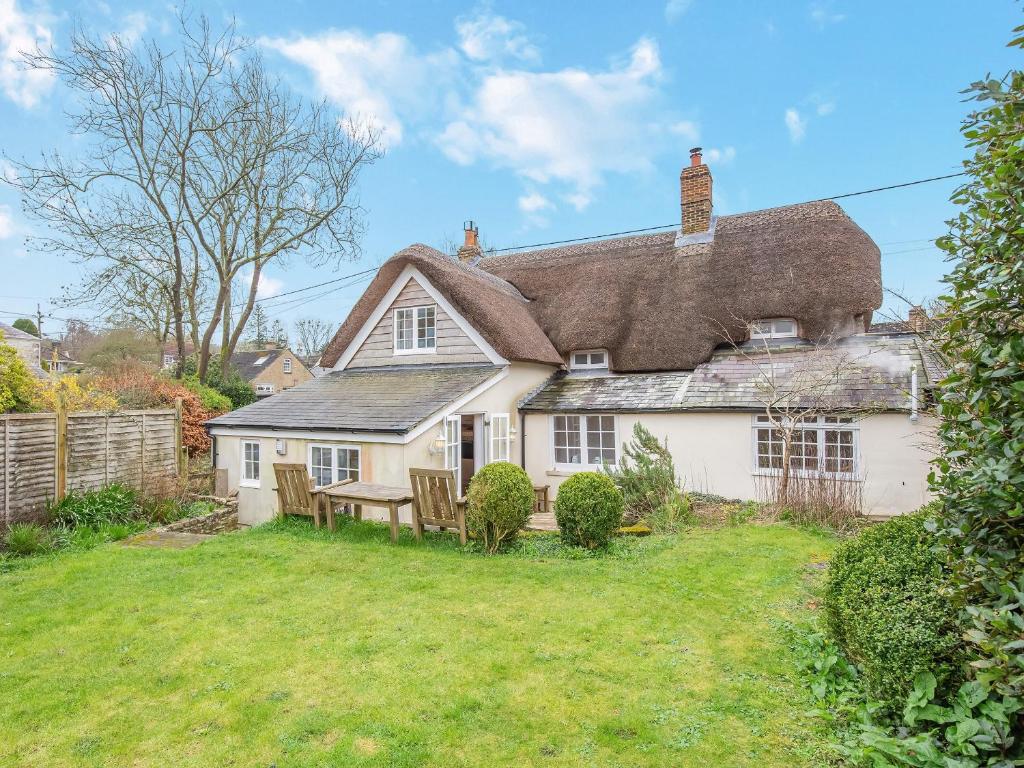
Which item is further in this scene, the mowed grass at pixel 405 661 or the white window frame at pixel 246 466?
the white window frame at pixel 246 466

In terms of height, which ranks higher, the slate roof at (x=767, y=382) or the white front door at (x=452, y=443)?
the slate roof at (x=767, y=382)

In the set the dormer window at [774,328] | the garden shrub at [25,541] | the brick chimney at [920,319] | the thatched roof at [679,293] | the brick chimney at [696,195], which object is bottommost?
the garden shrub at [25,541]

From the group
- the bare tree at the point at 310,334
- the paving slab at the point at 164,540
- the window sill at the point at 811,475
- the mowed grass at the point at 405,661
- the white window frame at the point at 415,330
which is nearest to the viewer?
the mowed grass at the point at 405,661

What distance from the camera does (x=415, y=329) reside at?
1325cm

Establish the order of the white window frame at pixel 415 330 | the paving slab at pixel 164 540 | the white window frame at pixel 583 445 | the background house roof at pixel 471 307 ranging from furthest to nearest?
1. the white window frame at pixel 415 330
2. the white window frame at pixel 583 445
3. the background house roof at pixel 471 307
4. the paving slab at pixel 164 540

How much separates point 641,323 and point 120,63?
1933cm

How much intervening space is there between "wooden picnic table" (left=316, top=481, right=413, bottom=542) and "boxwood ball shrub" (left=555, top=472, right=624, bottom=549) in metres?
2.47

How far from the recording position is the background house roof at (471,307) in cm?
1200

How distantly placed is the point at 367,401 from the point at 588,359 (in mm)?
6212

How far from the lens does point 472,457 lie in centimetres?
1228

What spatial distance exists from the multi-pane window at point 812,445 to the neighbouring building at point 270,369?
38.8m

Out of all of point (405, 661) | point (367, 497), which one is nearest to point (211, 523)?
point (367, 497)

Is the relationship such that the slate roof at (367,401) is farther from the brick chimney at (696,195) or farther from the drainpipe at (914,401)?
the drainpipe at (914,401)

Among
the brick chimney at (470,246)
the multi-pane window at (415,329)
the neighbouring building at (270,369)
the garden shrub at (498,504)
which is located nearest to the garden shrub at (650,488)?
the garden shrub at (498,504)
